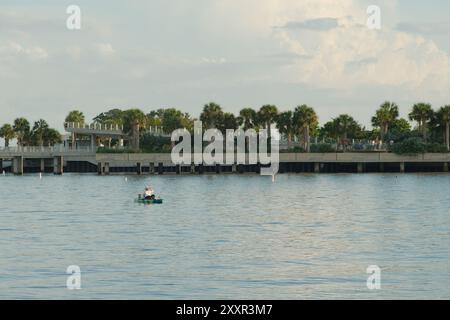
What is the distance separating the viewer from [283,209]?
3644 inches

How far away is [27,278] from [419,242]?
25208 mm

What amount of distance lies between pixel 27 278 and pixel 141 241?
16.9 m

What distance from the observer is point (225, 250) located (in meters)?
55.1

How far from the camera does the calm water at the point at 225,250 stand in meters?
41.3

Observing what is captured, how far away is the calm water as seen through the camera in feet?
136

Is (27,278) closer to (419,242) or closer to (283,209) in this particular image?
(419,242)

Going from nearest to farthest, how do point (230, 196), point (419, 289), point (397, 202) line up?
1. point (419, 289)
2. point (397, 202)
3. point (230, 196)

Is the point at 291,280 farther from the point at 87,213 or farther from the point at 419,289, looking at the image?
the point at 87,213

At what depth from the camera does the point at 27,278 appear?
144ft

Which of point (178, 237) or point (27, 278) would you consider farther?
point (178, 237)

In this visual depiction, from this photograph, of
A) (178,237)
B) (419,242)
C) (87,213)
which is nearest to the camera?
(419,242)

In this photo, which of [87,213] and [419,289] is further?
[87,213]
